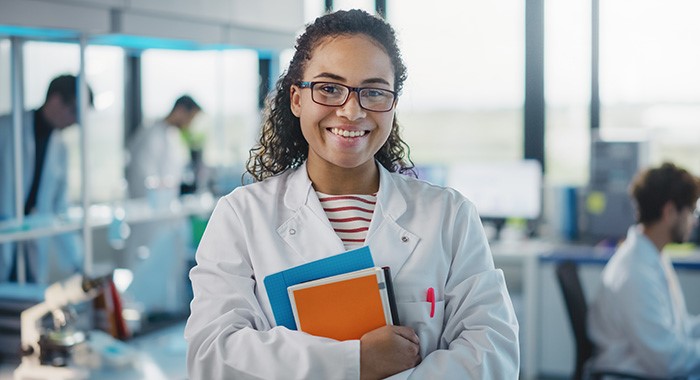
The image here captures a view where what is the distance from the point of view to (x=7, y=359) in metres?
2.52

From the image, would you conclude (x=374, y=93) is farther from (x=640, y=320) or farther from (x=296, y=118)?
(x=640, y=320)

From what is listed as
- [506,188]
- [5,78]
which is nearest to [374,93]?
[5,78]

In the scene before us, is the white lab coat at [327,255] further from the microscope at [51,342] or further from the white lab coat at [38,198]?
the white lab coat at [38,198]

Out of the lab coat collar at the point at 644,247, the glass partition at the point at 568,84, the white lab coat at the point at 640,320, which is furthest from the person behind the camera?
the glass partition at the point at 568,84

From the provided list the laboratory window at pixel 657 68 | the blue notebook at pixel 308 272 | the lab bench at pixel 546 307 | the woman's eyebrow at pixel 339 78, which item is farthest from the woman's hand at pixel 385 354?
the laboratory window at pixel 657 68

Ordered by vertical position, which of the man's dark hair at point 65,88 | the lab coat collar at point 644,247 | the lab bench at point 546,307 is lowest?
the lab bench at point 546,307

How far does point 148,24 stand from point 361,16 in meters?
1.68

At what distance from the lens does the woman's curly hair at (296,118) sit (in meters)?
1.42

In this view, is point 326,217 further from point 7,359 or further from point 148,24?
point 148,24

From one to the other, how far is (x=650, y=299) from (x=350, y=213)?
1677 millimetres

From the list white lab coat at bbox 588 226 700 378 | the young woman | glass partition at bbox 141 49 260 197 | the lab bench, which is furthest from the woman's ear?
the lab bench

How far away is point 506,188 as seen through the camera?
498 centimetres

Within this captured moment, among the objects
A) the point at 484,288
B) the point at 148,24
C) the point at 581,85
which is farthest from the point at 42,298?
the point at 581,85

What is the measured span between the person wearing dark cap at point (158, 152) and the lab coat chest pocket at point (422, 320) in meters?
3.62
